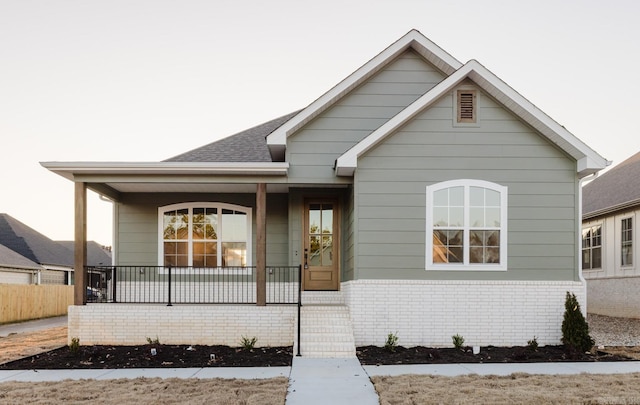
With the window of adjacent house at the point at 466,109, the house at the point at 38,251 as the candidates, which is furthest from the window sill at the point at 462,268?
the house at the point at 38,251

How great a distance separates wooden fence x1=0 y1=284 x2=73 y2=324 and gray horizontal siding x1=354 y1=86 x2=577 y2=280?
1368cm

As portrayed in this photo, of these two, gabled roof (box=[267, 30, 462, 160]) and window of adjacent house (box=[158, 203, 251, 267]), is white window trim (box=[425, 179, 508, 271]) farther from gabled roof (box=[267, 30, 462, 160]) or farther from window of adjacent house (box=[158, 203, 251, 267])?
window of adjacent house (box=[158, 203, 251, 267])

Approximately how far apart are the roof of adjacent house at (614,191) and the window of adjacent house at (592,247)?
64cm

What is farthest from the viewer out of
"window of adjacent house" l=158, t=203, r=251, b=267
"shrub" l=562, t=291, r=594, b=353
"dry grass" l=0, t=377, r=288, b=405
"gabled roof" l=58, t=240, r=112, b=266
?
"gabled roof" l=58, t=240, r=112, b=266

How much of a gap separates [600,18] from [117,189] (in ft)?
42.6

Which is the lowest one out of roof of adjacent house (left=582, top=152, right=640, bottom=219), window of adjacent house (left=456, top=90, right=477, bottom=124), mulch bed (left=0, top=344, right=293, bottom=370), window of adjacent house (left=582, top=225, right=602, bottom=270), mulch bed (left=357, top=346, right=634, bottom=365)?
mulch bed (left=0, top=344, right=293, bottom=370)

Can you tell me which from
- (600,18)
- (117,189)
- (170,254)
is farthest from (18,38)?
(600,18)

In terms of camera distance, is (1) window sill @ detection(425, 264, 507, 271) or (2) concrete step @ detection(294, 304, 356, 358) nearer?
(2) concrete step @ detection(294, 304, 356, 358)

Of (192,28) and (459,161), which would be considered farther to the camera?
(192,28)

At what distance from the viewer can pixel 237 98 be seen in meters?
17.7

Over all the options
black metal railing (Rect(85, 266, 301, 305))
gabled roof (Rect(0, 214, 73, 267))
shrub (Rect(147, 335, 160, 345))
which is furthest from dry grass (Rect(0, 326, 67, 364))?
gabled roof (Rect(0, 214, 73, 267))

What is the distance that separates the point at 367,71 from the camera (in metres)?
11.3

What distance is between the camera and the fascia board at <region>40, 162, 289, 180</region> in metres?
10.6

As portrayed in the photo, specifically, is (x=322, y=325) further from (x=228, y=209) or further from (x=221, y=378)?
(x=228, y=209)
